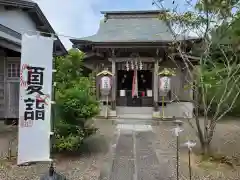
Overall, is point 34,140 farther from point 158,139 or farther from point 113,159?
point 158,139

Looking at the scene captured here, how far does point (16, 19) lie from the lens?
42.2ft

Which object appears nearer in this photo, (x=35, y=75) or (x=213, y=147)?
(x=35, y=75)

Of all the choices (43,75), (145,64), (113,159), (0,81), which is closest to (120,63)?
(145,64)

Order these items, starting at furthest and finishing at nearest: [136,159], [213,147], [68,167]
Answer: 1. [213,147]
2. [136,159]
3. [68,167]

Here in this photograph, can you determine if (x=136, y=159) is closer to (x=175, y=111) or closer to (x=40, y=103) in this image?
(x=40, y=103)

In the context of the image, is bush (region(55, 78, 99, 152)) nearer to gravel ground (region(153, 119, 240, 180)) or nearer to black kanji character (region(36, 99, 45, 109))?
black kanji character (region(36, 99, 45, 109))

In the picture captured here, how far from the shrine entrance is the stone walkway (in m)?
4.57

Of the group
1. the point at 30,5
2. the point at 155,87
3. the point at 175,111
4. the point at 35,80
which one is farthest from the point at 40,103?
the point at 175,111

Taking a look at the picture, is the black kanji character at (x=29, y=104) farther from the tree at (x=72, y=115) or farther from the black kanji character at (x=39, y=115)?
the tree at (x=72, y=115)

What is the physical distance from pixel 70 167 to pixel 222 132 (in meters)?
6.27

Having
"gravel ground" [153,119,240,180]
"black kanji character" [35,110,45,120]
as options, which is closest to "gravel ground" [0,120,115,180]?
"black kanji character" [35,110,45,120]

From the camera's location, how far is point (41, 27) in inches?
587

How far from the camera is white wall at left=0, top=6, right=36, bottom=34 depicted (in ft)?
39.8

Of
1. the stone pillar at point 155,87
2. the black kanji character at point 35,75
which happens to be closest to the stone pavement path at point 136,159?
the black kanji character at point 35,75
